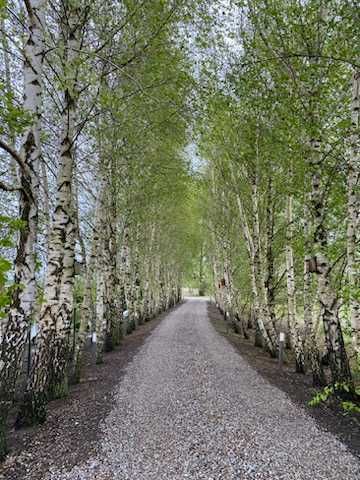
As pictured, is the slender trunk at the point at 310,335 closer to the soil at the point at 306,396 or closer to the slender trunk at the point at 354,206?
the soil at the point at 306,396

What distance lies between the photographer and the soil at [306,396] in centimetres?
401

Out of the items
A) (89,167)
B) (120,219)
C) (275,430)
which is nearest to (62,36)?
(89,167)

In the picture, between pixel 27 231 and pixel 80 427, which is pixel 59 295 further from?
pixel 80 427

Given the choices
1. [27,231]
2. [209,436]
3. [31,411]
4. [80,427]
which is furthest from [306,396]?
[27,231]

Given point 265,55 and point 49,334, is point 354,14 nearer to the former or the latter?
point 265,55

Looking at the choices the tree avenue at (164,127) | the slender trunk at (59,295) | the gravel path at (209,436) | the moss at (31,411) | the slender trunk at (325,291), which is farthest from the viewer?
the slender trunk at (325,291)

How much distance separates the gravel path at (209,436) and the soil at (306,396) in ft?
0.56

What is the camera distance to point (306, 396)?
543 cm

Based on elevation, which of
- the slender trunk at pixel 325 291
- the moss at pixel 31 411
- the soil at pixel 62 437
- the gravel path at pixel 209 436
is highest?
the slender trunk at pixel 325 291

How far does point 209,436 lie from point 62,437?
5.75 ft

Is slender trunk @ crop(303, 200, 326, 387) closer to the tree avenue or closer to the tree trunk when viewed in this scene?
the tree avenue

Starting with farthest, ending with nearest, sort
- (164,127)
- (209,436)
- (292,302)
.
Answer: (164,127) → (292,302) → (209,436)

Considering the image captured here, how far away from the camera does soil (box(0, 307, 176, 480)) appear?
3.14 m

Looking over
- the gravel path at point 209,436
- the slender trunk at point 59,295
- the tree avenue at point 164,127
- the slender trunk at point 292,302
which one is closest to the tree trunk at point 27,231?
the tree avenue at point 164,127
